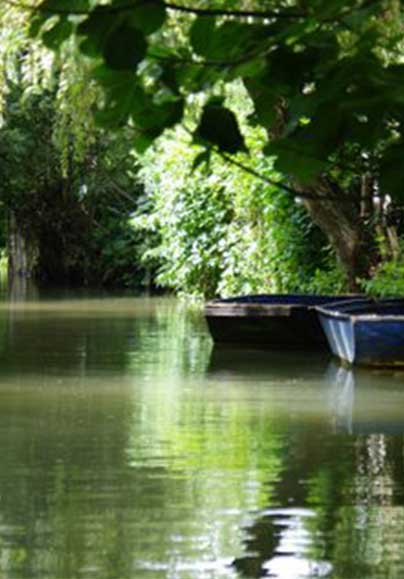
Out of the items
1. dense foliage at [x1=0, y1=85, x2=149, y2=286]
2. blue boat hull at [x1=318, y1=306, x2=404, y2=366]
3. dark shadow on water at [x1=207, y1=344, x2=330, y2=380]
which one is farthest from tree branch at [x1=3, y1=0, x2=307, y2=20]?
dense foliage at [x1=0, y1=85, x2=149, y2=286]

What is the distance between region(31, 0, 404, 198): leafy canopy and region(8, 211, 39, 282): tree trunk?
4148 cm

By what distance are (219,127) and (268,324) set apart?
47.2 feet

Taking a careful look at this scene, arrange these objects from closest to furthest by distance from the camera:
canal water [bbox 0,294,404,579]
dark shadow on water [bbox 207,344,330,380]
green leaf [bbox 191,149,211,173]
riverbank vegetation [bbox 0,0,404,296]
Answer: riverbank vegetation [bbox 0,0,404,296] < green leaf [bbox 191,149,211,173] < canal water [bbox 0,294,404,579] < dark shadow on water [bbox 207,344,330,380]

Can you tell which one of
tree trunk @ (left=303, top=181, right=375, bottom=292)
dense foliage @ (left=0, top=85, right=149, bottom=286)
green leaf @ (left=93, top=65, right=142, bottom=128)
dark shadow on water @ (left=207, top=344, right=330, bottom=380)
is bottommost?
dark shadow on water @ (left=207, top=344, right=330, bottom=380)

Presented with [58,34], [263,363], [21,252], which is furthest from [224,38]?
[21,252]

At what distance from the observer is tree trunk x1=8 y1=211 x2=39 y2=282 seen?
43.7m

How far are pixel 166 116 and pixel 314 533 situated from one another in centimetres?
394

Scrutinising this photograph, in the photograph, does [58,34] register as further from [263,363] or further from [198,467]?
[263,363]

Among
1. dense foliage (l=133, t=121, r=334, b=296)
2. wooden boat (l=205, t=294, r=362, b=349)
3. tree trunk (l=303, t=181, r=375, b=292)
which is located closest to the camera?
wooden boat (l=205, t=294, r=362, b=349)

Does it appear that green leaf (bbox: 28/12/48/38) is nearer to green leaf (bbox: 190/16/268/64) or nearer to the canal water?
green leaf (bbox: 190/16/268/64)

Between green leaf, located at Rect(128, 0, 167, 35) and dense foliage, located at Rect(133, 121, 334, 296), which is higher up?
dense foliage, located at Rect(133, 121, 334, 296)

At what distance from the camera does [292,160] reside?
6.82 ft

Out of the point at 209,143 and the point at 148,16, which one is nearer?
the point at 148,16

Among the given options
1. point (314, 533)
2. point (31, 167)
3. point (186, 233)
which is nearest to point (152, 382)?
point (314, 533)
